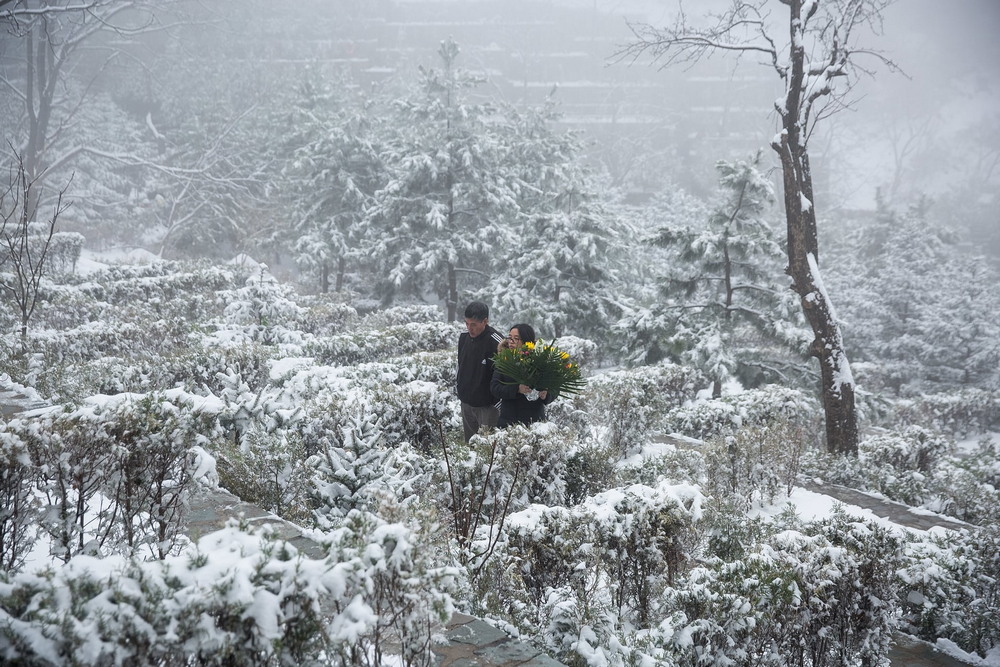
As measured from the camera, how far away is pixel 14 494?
2.81m

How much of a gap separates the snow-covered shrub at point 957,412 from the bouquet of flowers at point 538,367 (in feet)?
45.0

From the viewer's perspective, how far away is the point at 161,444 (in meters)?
3.16

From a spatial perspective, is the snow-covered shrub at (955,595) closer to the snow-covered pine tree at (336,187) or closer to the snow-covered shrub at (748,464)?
the snow-covered shrub at (748,464)

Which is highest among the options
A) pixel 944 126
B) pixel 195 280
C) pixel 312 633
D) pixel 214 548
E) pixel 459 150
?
pixel 944 126

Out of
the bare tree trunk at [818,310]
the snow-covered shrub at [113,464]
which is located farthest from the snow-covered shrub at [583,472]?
the bare tree trunk at [818,310]

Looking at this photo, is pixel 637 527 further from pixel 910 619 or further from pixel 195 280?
pixel 195 280

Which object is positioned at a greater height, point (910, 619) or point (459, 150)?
point (459, 150)

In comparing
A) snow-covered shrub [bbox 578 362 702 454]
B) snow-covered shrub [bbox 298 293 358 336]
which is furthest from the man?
snow-covered shrub [bbox 298 293 358 336]

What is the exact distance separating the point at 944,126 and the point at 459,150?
2596 inches

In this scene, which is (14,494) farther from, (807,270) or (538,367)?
(807,270)

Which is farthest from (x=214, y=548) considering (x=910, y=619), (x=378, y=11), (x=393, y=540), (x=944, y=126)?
(x=944, y=126)

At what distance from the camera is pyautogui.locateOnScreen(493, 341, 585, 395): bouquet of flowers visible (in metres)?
4.34

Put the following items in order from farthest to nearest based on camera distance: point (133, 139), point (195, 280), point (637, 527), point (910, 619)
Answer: point (133, 139) < point (195, 280) < point (910, 619) < point (637, 527)

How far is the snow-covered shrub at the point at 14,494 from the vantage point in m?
2.70
